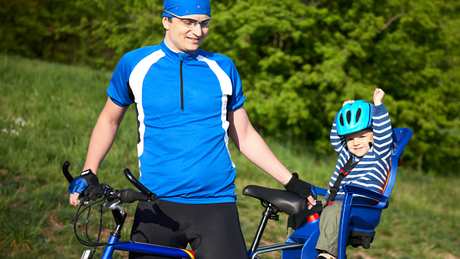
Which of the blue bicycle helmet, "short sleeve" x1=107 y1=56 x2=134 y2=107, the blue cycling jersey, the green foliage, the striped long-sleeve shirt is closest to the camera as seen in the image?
the blue cycling jersey

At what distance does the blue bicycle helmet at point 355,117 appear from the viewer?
177 inches

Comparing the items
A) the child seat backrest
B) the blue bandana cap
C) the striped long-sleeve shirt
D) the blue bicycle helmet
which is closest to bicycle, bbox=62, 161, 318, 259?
the blue bandana cap

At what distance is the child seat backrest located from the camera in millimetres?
4312

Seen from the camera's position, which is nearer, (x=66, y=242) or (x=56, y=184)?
(x=66, y=242)

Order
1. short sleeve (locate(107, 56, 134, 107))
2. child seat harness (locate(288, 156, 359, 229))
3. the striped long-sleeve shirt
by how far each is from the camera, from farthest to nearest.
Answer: the striped long-sleeve shirt
child seat harness (locate(288, 156, 359, 229))
short sleeve (locate(107, 56, 134, 107))

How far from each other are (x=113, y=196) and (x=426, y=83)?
1470cm

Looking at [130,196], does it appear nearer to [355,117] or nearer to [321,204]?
[321,204]

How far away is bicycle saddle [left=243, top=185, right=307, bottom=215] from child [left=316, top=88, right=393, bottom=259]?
622 mm

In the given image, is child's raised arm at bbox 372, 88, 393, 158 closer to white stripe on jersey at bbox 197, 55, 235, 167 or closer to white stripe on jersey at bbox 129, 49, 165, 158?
white stripe on jersey at bbox 197, 55, 235, 167

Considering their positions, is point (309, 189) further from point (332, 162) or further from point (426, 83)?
point (426, 83)

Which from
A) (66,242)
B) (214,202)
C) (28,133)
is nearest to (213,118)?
(214,202)

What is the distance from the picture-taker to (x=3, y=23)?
30438 millimetres

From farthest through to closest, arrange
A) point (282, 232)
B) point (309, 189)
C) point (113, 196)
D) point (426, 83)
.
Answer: point (426, 83) → point (282, 232) → point (309, 189) → point (113, 196)

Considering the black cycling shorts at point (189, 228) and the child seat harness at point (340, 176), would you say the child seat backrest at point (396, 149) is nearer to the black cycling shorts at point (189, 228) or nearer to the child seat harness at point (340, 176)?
the child seat harness at point (340, 176)
